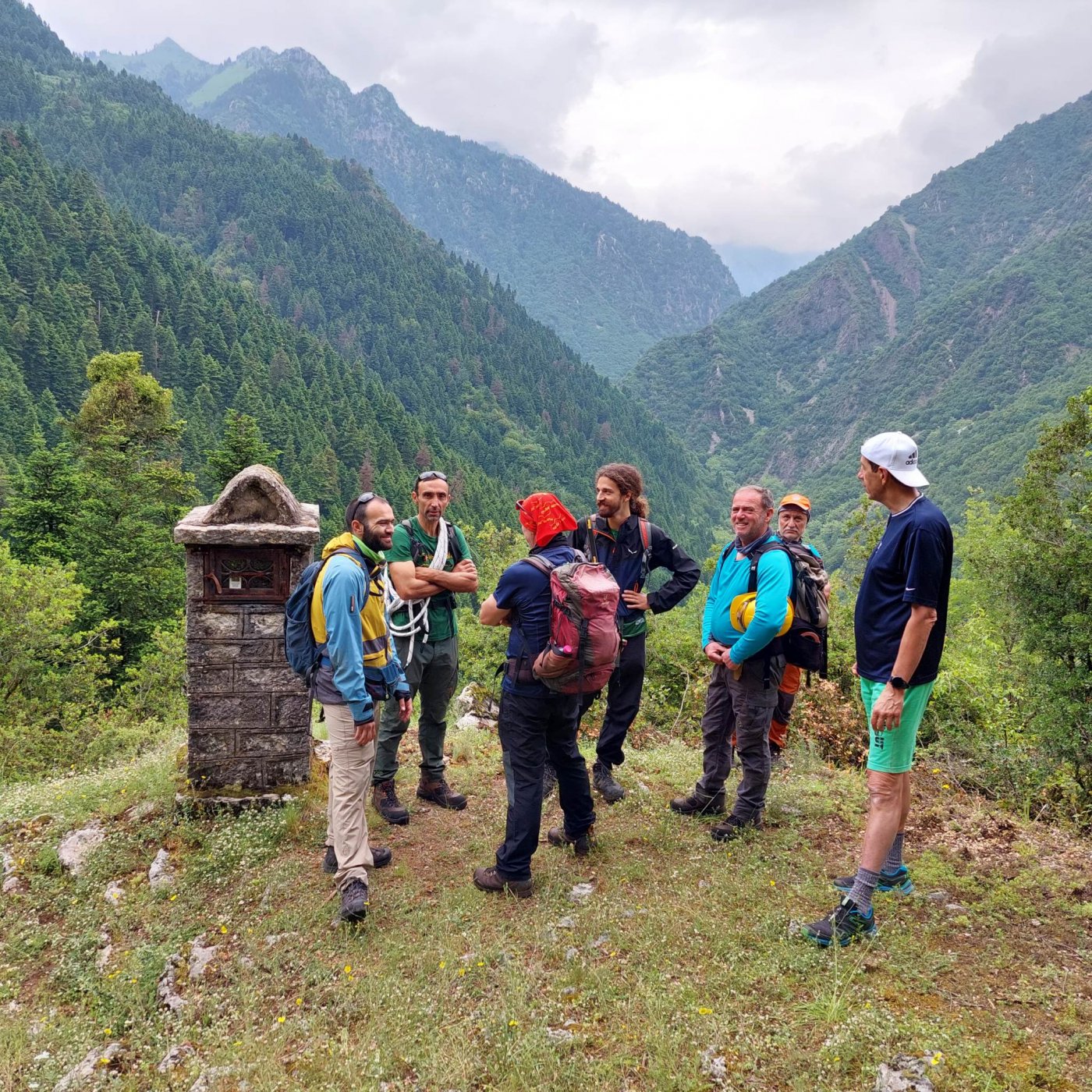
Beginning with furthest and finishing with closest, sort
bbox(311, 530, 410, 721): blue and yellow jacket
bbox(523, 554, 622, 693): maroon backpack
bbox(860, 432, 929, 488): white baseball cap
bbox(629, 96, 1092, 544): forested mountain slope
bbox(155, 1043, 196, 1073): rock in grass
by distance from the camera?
bbox(629, 96, 1092, 544): forested mountain slope, bbox(311, 530, 410, 721): blue and yellow jacket, bbox(523, 554, 622, 693): maroon backpack, bbox(860, 432, 929, 488): white baseball cap, bbox(155, 1043, 196, 1073): rock in grass

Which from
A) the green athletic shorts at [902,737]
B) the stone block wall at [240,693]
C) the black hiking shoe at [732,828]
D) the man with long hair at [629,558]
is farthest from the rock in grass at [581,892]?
the stone block wall at [240,693]

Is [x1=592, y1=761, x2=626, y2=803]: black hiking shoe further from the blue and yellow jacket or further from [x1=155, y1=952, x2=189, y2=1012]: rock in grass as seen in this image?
[x1=155, y1=952, x2=189, y2=1012]: rock in grass

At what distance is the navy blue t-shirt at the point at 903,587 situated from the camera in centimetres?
305

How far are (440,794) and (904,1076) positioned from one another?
353 cm

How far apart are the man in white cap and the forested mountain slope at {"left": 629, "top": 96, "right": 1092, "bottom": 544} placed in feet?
210

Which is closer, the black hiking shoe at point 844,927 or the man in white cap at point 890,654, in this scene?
the man in white cap at point 890,654

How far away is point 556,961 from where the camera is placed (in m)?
3.42

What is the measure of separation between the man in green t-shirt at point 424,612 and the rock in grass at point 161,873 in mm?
1328

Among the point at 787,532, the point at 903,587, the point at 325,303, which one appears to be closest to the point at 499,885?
the point at 903,587

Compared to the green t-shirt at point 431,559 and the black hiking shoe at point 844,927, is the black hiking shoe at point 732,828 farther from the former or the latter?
the green t-shirt at point 431,559

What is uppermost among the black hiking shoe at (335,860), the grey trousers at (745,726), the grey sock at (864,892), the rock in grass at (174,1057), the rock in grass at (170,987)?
the grey trousers at (745,726)

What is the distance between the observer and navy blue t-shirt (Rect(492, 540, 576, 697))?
12.4 feet

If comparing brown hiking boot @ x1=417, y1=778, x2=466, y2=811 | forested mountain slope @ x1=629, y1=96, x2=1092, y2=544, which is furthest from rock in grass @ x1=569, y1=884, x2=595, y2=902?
forested mountain slope @ x1=629, y1=96, x2=1092, y2=544

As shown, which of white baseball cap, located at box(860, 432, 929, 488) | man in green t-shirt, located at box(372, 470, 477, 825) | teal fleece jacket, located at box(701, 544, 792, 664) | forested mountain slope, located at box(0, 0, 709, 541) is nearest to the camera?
white baseball cap, located at box(860, 432, 929, 488)
